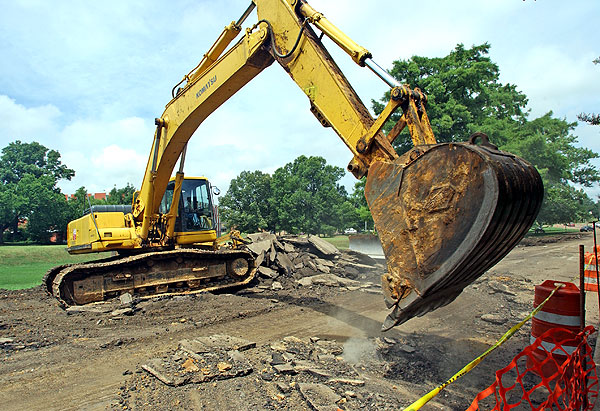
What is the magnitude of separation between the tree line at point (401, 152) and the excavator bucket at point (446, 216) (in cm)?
1271

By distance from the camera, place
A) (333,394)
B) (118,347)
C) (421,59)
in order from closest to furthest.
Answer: (333,394) → (118,347) → (421,59)

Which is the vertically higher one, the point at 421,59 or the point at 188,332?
the point at 421,59

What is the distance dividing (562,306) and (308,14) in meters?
4.67

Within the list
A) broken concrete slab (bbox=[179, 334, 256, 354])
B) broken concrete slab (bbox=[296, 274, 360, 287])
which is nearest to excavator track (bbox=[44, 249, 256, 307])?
broken concrete slab (bbox=[296, 274, 360, 287])

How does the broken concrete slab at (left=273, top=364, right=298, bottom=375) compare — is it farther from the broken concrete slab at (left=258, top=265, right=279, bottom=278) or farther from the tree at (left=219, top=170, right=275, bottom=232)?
the tree at (left=219, top=170, right=275, bottom=232)

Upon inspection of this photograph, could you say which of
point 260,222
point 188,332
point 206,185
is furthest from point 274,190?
point 188,332

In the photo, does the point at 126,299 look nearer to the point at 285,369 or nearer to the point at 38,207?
the point at 285,369

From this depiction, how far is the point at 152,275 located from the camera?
9086 mm

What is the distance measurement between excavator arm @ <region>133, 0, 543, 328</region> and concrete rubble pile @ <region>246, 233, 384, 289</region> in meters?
6.92

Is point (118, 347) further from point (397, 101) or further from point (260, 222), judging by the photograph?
point (260, 222)

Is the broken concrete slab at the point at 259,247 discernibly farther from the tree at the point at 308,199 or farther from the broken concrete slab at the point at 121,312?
the tree at the point at 308,199

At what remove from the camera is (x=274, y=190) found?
4491 cm

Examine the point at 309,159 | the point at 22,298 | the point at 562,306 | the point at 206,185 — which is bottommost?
the point at 22,298

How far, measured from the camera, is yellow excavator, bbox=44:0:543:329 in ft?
9.46
